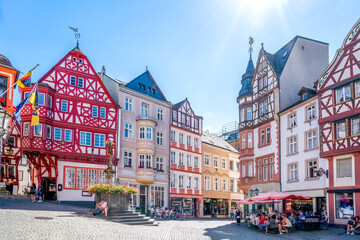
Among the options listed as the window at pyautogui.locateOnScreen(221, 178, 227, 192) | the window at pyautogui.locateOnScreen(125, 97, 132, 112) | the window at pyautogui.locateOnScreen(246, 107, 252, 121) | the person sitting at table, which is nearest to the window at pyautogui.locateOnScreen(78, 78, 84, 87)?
the window at pyautogui.locateOnScreen(125, 97, 132, 112)

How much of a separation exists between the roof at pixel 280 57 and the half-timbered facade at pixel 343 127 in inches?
293

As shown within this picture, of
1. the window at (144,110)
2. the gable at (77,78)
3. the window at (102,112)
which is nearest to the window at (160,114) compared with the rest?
the window at (144,110)

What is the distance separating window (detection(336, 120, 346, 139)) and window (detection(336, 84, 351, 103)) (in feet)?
4.83

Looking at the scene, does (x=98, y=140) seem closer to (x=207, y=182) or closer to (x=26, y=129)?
(x=26, y=129)

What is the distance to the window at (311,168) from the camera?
30.7 m

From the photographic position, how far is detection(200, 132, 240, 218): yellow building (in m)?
50.6

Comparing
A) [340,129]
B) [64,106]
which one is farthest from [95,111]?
[340,129]

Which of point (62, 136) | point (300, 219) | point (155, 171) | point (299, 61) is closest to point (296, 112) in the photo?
point (299, 61)

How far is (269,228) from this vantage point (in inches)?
969

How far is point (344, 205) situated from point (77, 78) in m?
23.7

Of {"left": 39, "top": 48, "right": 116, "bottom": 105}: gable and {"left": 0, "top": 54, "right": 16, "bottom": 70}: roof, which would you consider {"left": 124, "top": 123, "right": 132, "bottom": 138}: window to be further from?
{"left": 0, "top": 54, "right": 16, "bottom": 70}: roof

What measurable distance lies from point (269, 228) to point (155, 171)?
19.5 metres

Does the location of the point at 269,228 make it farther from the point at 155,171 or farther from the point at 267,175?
the point at 155,171

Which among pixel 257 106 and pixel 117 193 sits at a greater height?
pixel 257 106
